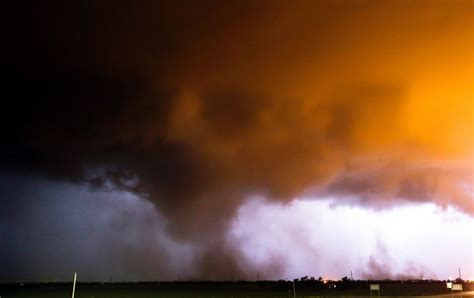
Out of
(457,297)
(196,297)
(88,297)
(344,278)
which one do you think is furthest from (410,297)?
(344,278)

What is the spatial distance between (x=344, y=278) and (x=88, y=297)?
13158 centimetres

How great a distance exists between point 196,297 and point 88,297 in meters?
20.2

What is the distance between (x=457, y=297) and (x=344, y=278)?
11918 cm

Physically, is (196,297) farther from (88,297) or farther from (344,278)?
(344,278)

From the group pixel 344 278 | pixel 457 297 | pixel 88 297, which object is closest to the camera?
pixel 457 297

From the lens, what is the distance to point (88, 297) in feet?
287

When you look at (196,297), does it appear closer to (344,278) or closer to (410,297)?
(410,297)

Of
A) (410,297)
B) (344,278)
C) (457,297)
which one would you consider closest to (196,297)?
(410,297)

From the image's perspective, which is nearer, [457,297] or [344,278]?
[457,297]

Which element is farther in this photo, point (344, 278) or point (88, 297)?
point (344, 278)

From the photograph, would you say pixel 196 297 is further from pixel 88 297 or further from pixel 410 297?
pixel 410 297

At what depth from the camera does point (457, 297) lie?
78938 mm

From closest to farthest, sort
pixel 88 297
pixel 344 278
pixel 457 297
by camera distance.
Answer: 1. pixel 457 297
2. pixel 88 297
3. pixel 344 278

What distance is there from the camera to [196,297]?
91000 millimetres
